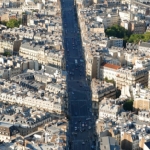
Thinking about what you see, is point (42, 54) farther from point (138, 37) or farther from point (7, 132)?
point (7, 132)

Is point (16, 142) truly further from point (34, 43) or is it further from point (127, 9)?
point (127, 9)

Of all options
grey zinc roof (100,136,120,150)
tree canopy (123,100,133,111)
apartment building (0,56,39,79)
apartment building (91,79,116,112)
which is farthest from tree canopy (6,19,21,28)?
grey zinc roof (100,136,120,150)

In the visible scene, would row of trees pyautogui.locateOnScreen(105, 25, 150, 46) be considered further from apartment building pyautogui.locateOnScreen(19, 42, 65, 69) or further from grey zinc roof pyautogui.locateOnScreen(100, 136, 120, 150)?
grey zinc roof pyautogui.locateOnScreen(100, 136, 120, 150)

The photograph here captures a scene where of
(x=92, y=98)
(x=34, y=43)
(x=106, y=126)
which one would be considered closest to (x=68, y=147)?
(x=106, y=126)

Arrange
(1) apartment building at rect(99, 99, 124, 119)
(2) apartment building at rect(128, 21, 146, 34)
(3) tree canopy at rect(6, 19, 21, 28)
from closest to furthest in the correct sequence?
(1) apartment building at rect(99, 99, 124, 119)
(2) apartment building at rect(128, 21, 146, 34)
(3) tree canopy at rect(6, 19, 21, 28)

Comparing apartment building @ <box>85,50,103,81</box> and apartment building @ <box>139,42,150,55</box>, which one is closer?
apartment building @ <box>85,50,103,81</box>

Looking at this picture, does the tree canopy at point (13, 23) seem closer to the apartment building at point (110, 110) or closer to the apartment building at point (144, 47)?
the apartment building at point (144, 47)
